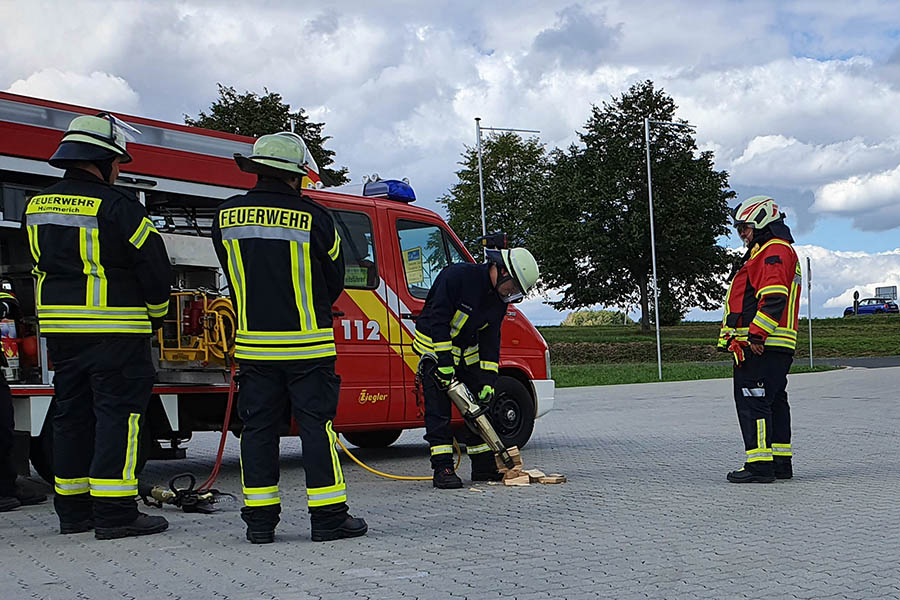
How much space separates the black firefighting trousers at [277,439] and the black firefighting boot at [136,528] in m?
0.66

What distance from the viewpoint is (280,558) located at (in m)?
5.14

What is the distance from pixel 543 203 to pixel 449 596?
41.0 m

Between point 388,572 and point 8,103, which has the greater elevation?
point 8,103

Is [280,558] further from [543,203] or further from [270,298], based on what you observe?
[543,203]

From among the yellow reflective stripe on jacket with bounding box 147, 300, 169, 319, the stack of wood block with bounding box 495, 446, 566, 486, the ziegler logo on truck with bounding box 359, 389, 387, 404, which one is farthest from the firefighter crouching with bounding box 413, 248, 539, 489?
the yellow reflective stripe on jacket with bounding box 147, 300, 169, 319

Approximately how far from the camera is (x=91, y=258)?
5.76 metres

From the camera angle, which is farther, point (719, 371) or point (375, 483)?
point (719, 371)

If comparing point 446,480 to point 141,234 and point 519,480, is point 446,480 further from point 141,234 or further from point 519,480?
point 141,234

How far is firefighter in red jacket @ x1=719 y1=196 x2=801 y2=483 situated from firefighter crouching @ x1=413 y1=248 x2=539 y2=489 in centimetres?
170

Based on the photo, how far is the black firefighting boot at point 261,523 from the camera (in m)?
5.54

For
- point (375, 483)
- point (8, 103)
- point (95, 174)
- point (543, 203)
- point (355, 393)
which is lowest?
point (375, 483)

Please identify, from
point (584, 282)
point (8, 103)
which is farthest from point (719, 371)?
point (8, 103)

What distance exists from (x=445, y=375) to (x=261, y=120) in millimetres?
30135

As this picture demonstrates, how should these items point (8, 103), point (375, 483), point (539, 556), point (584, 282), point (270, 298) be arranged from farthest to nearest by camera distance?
point (584, 282), point (375, 483), point (8, 103), point (270, 298), point (539, 556)
